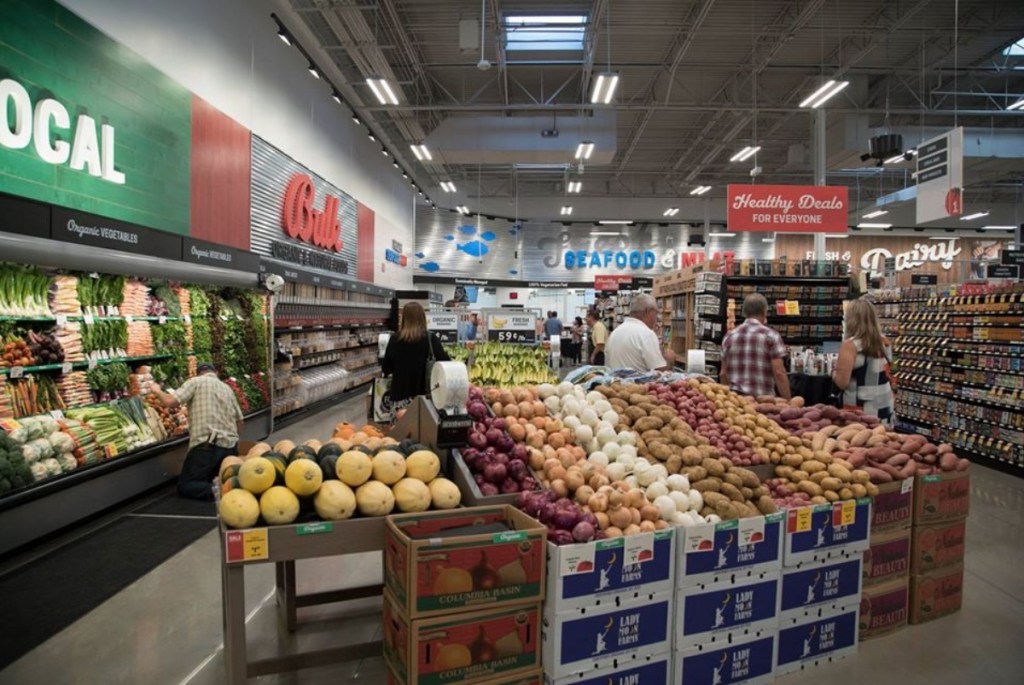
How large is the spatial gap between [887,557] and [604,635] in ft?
6.32

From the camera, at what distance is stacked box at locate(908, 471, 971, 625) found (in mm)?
3625

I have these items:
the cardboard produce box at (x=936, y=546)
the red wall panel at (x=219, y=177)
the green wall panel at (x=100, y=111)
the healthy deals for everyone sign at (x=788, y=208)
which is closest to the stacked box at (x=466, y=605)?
the cardboard produce box at (x=936, y=546)

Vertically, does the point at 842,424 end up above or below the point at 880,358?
below

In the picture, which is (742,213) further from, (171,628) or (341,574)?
(171,628)

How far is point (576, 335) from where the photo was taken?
21.9 meters

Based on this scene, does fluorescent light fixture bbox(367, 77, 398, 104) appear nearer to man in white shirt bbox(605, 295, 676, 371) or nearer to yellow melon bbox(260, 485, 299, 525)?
man in white shirt bbox(605, 295, 676, 371)

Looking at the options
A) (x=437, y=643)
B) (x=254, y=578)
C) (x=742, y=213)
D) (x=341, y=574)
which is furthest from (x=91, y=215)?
(x=742, y=213)

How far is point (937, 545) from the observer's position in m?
3.68

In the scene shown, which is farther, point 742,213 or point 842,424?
point 742,213

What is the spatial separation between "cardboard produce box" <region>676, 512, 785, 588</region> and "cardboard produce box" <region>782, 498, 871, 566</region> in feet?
0.31

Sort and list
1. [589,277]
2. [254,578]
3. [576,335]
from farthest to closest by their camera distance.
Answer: [589,277] → [576,335] → [254,578]

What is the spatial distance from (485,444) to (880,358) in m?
3.68

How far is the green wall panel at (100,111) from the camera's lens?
467 centimetres

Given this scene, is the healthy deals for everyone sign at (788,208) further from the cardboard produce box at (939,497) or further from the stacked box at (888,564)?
the stacked box at (888,564)
